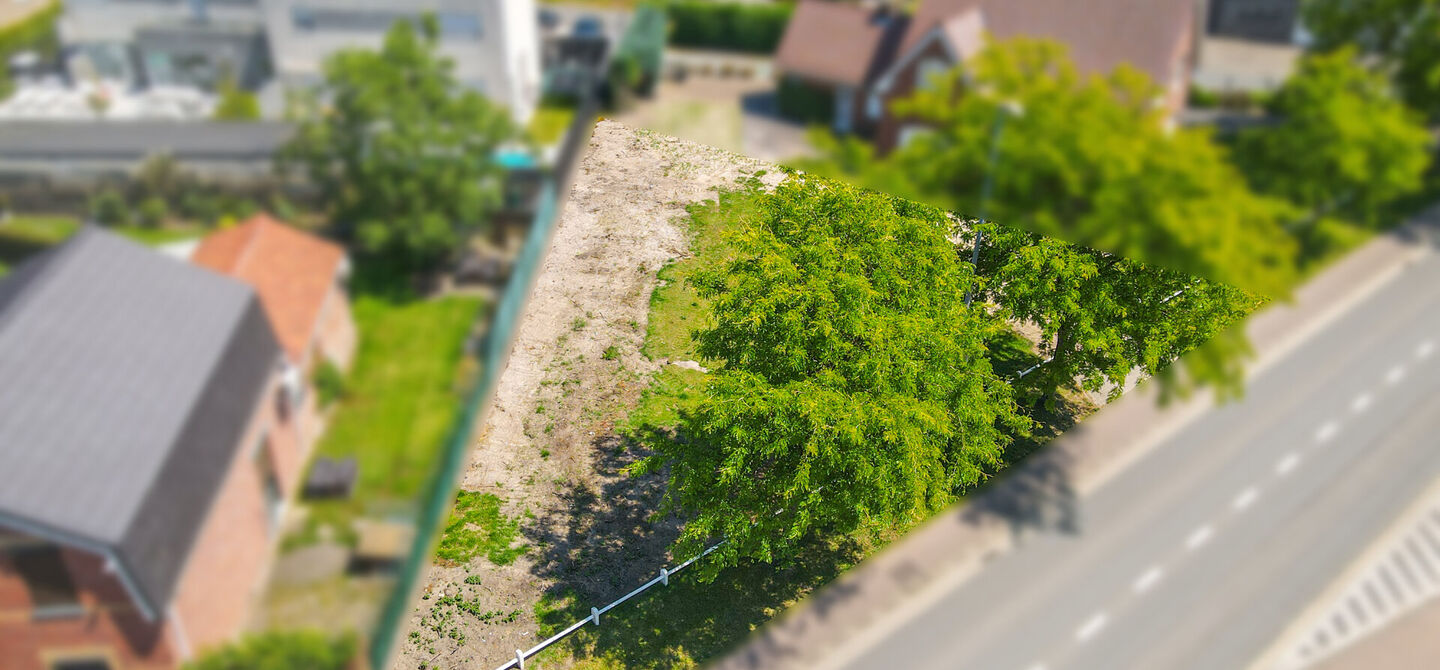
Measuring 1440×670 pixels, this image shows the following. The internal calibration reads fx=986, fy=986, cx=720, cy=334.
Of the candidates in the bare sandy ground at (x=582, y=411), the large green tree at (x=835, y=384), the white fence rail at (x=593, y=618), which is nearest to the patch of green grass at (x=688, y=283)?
the bare sandy ground at (x=582, y=411)

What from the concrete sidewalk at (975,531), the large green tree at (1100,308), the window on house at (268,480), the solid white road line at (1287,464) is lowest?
the concrete sidewalk at (975,531)

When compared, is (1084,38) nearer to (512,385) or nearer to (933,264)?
(933,264)

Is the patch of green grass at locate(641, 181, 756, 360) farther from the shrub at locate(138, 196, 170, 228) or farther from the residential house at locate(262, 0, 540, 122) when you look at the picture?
the shrub at locate(138, 196, 170, 228)

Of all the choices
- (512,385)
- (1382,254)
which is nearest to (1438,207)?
(1382,254)

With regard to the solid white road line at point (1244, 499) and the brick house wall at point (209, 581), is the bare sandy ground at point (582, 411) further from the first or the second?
the brick house wall at point (209, 581)

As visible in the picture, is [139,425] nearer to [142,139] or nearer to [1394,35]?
[142,139]
